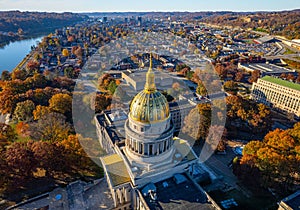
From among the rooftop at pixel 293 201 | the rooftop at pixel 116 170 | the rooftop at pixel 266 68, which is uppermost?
the rooftop at pixel 116 170

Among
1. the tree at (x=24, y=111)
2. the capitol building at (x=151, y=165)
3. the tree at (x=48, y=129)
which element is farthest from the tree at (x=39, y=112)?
the capitol building at (x=151, y=165)

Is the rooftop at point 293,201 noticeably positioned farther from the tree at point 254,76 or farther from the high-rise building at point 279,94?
the tree at point 254,76

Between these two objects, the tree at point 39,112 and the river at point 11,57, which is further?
the river at point 11,57

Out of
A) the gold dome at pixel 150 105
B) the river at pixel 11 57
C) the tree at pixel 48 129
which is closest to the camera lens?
the gold dome at pixel 150 105

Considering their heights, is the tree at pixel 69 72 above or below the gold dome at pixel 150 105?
below

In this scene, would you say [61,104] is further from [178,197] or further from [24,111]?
[178,197]

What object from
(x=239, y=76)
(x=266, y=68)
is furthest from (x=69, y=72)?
(x=266, y=68)

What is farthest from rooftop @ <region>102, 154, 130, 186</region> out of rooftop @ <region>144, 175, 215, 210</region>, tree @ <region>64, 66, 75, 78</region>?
tree @ <region>64, 66, 75, 78</region>

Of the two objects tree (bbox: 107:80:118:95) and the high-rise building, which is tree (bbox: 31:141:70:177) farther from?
the high-rise building
